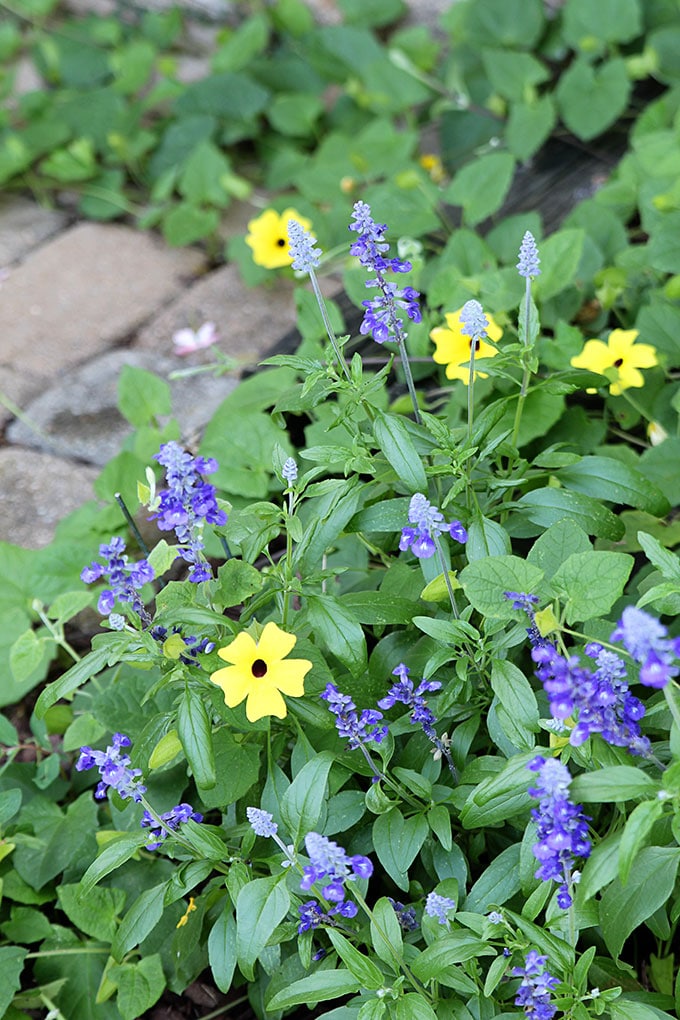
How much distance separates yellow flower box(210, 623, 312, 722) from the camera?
3.59ft

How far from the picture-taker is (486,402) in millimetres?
1760

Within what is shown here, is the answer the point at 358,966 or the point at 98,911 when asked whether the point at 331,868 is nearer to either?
the point at 358,966

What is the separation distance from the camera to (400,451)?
1190 mm

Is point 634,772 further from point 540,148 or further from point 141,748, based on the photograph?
point 540,148

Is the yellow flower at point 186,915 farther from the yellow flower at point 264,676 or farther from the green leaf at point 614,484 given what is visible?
the green leaf at point 614,484

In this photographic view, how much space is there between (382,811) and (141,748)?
28cm

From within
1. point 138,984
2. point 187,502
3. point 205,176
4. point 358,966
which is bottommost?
point 138,984

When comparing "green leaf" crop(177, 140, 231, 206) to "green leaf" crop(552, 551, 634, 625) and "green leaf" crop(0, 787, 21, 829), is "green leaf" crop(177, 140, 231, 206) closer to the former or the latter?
"green leaf" crop(0, 787, 21, 829)

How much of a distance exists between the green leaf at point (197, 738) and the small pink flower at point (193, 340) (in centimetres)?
125

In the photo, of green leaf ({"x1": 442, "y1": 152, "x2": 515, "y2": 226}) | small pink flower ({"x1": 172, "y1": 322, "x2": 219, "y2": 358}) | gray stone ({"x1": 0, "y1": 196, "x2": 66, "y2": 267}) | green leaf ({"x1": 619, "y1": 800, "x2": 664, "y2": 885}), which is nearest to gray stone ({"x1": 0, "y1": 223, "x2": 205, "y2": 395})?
gray stone ({"x1": 0, "y1": 196, "x2": 66, "y2": 267})

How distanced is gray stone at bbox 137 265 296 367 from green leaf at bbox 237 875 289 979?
1380 millimetres

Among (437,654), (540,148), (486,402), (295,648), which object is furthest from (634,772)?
(540,148)

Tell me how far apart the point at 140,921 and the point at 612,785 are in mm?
583

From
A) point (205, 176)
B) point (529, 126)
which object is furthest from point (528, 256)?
point (205, 176)
